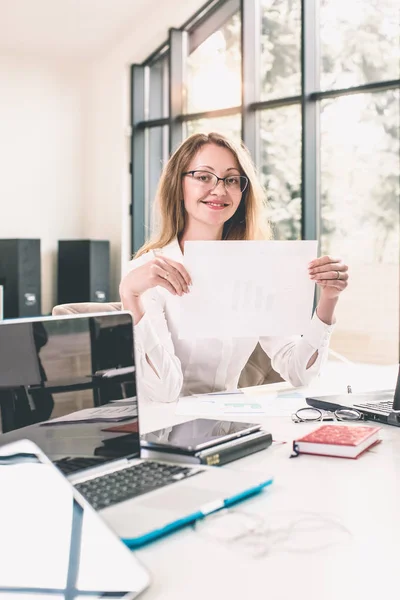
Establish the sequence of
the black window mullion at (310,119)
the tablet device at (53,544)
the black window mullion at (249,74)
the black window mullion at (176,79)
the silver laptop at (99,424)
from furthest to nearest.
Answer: the black window mullion at (176,79) → the black window mullion at (249,74) → the black window mullion at (310,119) → the silver laptop at (99,424) → the tablet device at (53,544)

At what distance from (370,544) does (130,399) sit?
431 mm

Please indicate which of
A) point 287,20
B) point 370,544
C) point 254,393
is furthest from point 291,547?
point 287,20

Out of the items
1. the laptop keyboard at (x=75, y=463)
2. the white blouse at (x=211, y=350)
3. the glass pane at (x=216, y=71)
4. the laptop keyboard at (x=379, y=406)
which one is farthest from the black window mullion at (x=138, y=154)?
the laptop keyboard at (x=75, y=463)

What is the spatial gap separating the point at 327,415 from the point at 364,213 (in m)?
4.09

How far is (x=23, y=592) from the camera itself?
795mm

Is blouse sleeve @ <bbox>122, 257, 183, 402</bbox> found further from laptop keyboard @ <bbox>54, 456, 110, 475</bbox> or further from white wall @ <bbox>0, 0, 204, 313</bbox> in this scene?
white wall @ <bbox>0, 0, 204, 313</bbox>

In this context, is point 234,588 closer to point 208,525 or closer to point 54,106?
point 208,525

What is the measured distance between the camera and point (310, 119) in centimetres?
564

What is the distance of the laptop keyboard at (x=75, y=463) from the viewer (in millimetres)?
1059

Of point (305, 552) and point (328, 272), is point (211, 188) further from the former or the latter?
point (305, 552)

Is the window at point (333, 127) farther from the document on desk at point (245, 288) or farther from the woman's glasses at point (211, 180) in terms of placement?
the document on desk at point (245, 288)

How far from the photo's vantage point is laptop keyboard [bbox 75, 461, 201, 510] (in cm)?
102

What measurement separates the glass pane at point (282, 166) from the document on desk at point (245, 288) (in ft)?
12.6

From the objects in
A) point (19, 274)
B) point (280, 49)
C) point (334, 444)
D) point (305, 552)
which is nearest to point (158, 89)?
point (280, 49)
